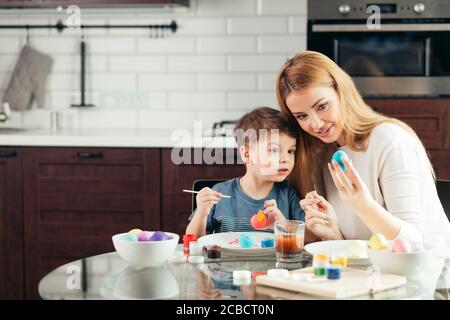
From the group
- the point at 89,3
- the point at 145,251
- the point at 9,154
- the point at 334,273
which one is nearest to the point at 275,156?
the point at 145,251

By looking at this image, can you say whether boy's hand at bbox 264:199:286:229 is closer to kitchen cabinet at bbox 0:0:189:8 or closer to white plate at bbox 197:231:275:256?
white plate at bbox 197:231:275:256

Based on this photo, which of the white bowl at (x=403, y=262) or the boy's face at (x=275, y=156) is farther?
the boy's face at (x=275, y=156)

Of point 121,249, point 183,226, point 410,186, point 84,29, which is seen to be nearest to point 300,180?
point 410,186

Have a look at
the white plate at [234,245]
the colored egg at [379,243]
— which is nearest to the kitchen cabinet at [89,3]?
the white plate at [234,245]

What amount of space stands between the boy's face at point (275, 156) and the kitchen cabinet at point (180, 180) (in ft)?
3.30

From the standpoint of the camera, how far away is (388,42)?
11.9 feet

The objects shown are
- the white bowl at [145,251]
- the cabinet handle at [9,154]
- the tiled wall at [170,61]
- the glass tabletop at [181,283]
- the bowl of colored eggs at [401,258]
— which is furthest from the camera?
the tiled wall at [170,61]

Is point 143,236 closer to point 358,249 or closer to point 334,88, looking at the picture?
point 358,249

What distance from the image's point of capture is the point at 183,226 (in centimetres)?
349

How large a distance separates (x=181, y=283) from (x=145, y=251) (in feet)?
0.52

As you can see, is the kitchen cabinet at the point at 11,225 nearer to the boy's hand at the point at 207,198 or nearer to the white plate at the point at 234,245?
the boy's hand at the point at 207,198

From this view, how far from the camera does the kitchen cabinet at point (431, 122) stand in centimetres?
349

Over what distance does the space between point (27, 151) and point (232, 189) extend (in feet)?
4.73

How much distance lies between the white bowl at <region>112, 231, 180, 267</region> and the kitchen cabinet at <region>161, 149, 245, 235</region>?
5.70 feet
